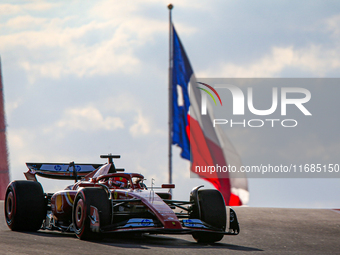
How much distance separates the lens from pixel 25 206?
11.2m

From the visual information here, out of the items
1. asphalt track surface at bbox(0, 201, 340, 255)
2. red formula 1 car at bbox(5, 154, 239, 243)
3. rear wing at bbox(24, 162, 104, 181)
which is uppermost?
rear wing at bbox(24, 162, 104, 181)

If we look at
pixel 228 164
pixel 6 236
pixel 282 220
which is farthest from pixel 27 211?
pixel 228 164

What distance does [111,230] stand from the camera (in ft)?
30.4

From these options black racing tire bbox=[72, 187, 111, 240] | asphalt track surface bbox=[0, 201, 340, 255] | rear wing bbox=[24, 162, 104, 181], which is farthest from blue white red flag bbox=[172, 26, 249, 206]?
black racing tire bbox=[72, 187, 111, 240]

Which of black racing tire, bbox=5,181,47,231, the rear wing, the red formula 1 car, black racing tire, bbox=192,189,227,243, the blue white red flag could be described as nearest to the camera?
the red formula 1 car

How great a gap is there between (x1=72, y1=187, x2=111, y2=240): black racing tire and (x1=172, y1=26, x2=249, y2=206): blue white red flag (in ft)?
40.3

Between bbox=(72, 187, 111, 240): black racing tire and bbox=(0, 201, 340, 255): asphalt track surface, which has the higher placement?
bbox=(72, 187, 111, 240): black racing tire

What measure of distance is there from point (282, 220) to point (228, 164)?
24.0ft

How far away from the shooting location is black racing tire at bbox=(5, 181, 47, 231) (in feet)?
36.6

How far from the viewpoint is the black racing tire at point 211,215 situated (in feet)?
33.9

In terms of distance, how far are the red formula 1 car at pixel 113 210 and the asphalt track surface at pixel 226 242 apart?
0.82 ft

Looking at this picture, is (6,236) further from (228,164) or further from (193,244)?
(228,164)

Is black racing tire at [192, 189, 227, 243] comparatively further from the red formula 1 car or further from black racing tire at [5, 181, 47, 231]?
black racing tire at [5, 181, 47, 231]

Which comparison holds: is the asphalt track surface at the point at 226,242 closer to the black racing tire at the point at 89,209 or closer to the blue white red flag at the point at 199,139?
the black racing tire at the point at 89,209
